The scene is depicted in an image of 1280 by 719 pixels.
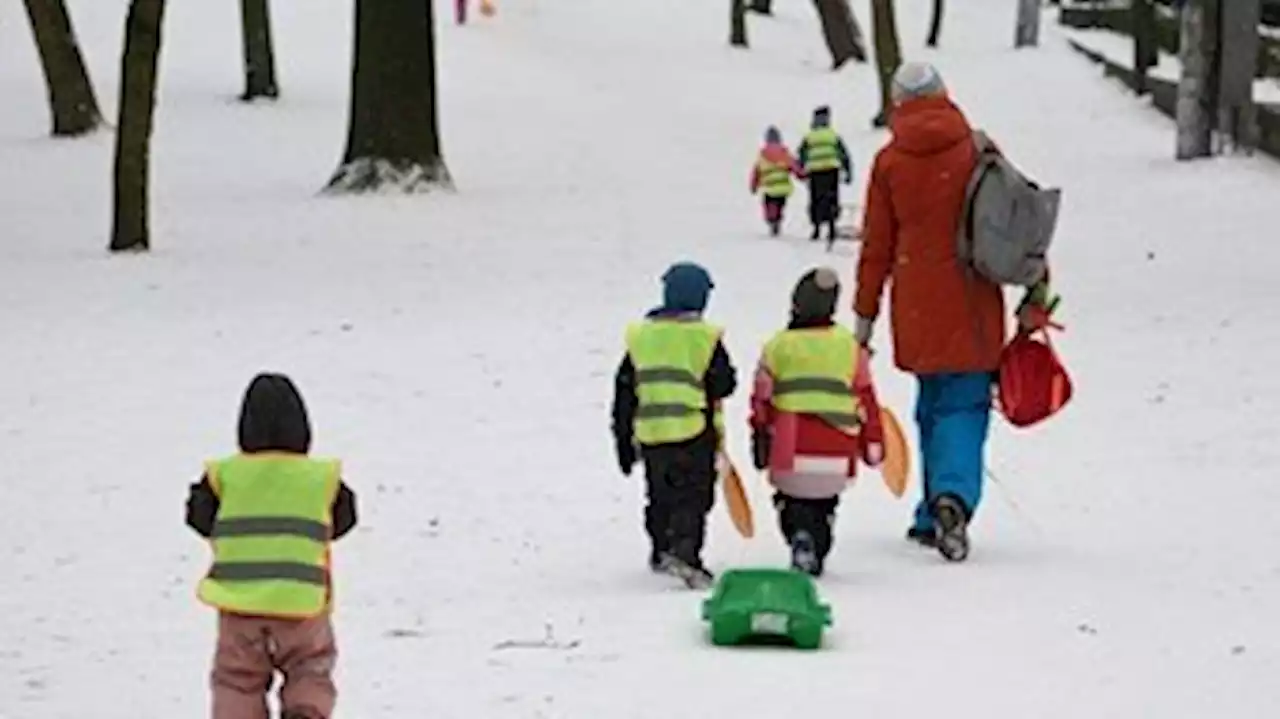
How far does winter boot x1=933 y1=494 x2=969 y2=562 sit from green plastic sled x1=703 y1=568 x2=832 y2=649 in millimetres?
Result: 1695

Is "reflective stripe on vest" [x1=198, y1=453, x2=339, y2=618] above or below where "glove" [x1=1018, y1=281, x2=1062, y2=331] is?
above

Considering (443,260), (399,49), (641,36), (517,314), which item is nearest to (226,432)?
(517,314)

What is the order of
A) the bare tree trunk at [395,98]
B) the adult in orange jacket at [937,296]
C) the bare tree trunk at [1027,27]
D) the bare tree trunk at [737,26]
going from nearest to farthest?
the adult in orange jacket at [937,296] → the bare tree trunk at [395,98] → the bare tree trunk at [737,26] → the bare tree trunk at [1027,27]

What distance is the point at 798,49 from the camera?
51.7m

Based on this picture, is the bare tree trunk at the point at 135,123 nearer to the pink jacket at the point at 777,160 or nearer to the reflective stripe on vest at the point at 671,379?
the pink jacket at the point at 777,160

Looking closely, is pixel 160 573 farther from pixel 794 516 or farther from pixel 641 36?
pixel 641 36

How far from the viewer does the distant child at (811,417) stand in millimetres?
10070

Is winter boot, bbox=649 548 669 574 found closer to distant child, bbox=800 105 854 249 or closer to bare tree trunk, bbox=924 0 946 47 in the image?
distant child, bbox=800 105 854 249

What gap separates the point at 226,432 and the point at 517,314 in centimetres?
476

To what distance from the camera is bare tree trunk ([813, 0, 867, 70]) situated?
4741 cm

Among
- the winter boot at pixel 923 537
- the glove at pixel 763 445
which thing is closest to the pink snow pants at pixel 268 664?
the glove at pixel 763 445

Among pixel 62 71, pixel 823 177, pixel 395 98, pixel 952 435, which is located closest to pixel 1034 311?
pixel 952 435

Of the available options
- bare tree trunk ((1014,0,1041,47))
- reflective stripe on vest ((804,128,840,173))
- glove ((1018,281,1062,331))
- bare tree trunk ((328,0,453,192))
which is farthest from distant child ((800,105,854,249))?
bare tree trunk ((1014,0,1041,47))

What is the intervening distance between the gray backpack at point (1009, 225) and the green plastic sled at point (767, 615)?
7.42 ft
